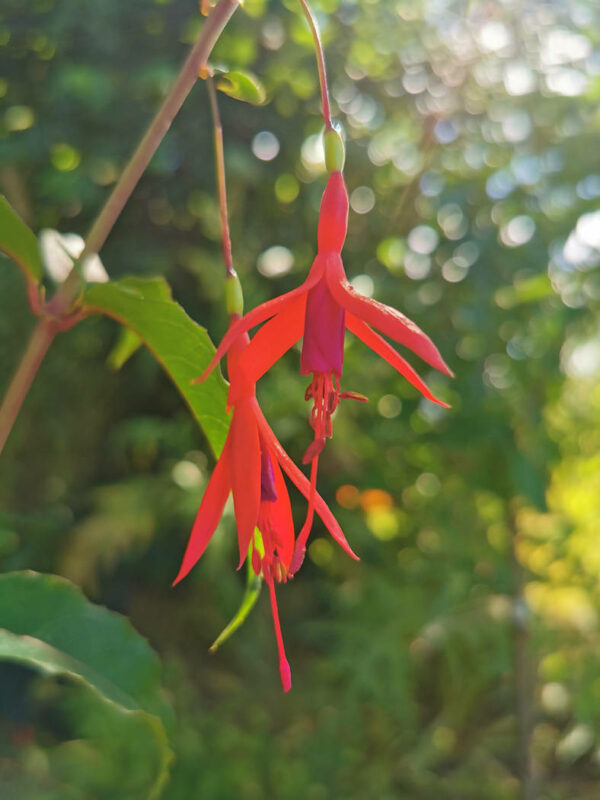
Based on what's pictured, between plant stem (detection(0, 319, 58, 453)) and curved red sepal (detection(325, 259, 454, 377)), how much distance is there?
0.48ft

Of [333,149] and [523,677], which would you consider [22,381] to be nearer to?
[333,149]

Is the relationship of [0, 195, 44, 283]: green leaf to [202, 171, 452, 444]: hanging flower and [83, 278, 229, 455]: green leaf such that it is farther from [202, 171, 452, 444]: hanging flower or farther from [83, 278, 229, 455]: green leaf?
[202, 171, 452, 444]: hanging flower

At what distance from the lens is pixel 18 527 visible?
31.5 inches

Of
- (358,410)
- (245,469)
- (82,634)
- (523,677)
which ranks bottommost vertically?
(523,677)

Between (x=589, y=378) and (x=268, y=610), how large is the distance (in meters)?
0.55

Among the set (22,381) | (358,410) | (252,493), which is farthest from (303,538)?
(358,410)

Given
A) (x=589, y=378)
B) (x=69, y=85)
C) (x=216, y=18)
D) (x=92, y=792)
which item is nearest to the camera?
(x=216, y=18)

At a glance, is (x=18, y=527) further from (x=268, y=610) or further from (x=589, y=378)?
(x=589, y=378)

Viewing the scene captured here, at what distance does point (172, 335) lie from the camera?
0.35 m

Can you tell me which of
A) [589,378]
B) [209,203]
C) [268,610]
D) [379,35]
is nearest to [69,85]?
[209,203]

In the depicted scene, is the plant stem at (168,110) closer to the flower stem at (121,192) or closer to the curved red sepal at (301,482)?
the flower stem at (121,192)

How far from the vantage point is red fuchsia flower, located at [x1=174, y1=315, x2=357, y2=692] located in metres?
0.28

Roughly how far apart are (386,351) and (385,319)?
0.02 m

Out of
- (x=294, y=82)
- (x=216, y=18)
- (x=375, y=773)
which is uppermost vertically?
(x=216, y=18)
